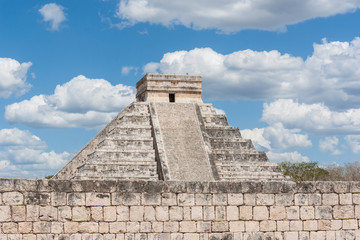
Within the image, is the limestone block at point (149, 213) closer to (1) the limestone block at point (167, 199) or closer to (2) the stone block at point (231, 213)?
(1) the limestone block at point (167, 199)

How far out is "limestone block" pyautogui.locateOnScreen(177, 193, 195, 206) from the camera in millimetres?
10047

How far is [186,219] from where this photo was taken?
10.1m

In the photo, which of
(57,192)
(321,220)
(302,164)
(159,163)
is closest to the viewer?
(57,192)

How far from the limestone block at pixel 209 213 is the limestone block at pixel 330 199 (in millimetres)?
2079

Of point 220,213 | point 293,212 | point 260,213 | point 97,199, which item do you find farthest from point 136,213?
point 293,212

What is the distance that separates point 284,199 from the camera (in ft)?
34.2

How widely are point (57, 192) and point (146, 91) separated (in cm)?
1735

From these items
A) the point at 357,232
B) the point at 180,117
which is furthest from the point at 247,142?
the point at 357,232

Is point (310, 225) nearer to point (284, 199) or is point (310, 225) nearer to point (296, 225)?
point (296, 225)

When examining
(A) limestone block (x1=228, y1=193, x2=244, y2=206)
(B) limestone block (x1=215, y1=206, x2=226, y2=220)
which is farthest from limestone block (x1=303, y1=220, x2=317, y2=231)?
(B) limestone block (x1=215, y1=206, x2=226, y2=220)

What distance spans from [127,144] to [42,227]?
1376cm

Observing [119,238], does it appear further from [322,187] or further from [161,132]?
[161,132]

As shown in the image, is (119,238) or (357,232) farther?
(357,232)

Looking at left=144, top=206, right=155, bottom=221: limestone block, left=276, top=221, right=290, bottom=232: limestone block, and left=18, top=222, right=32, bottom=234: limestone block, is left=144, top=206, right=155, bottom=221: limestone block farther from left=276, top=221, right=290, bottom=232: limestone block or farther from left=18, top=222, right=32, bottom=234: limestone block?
left=276, top=221, right=290, bottom=232: limestone block
